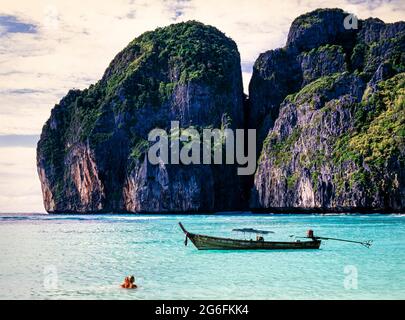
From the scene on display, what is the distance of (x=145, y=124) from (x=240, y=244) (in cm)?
6774

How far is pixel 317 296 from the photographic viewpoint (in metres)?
13.5

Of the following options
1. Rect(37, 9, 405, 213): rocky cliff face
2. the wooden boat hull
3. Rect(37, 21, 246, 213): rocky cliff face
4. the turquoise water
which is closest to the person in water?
the turquoise water

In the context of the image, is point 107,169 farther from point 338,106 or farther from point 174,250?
point 174,250

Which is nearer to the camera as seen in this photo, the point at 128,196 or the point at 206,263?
the point at 206,263

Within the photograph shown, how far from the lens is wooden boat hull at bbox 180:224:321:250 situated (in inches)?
936

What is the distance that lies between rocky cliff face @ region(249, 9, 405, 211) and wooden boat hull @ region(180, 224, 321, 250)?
37.4 metres

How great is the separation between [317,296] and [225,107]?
75895 mm

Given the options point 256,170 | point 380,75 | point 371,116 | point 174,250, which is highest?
point 380,75

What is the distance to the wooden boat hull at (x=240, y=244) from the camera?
23781 millimetres

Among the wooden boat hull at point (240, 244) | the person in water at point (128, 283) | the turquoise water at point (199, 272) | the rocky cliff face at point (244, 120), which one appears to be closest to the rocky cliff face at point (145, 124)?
the rocky cliff face at point (244, 120)

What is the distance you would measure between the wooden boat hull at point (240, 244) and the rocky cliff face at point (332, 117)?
3743 cm

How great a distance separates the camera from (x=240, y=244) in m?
24.1
